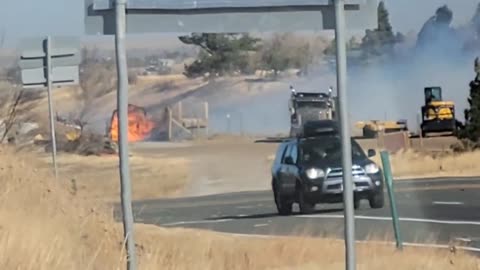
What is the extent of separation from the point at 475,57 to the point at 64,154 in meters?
6.35

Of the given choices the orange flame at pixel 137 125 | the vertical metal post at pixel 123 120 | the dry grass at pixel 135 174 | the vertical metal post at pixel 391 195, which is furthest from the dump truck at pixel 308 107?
the vertical metal post at pixel 123 120

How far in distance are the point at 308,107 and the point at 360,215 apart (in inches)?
93.6

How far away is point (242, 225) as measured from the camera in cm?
1745

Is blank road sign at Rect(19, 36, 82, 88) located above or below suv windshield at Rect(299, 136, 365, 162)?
above

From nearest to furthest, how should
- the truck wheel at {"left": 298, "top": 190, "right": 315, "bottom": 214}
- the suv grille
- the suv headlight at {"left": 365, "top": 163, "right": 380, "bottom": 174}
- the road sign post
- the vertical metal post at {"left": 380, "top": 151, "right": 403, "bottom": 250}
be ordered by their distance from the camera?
the road sign post, the vertical metal post at {"left": 380, "top": 151, "right": 403, "bottom": 250}, the suv grille, the suv headlight at {"left": 365, "top": 163, "right": 380, "bottom": 174}, the truck wheel at {"left": 298, "top": 190, "right": 315, "bottom": 214}

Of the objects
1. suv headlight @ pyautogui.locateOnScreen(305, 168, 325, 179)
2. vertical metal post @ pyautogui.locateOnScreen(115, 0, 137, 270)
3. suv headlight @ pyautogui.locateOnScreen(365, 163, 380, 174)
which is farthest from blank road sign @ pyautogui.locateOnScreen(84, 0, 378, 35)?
suv headlight @ pyautogui.locateOnScreen(365, 163, 380, 174)

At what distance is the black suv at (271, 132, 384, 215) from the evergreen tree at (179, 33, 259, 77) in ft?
4.91

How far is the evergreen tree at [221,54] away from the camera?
17.6 m

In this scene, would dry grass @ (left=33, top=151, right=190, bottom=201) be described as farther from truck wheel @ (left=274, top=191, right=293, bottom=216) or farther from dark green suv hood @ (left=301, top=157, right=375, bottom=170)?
dark green suv hood @ (left=301, top=157, right=375, bottom=170)

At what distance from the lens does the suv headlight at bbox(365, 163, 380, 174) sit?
55.1 feet

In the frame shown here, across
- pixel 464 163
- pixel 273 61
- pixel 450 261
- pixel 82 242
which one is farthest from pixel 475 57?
pixel 82 242

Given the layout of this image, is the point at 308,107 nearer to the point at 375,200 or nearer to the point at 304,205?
the point at 304,205

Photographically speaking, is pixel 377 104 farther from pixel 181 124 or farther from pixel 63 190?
pixel 63 190

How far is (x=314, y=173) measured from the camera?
54.1 feet
